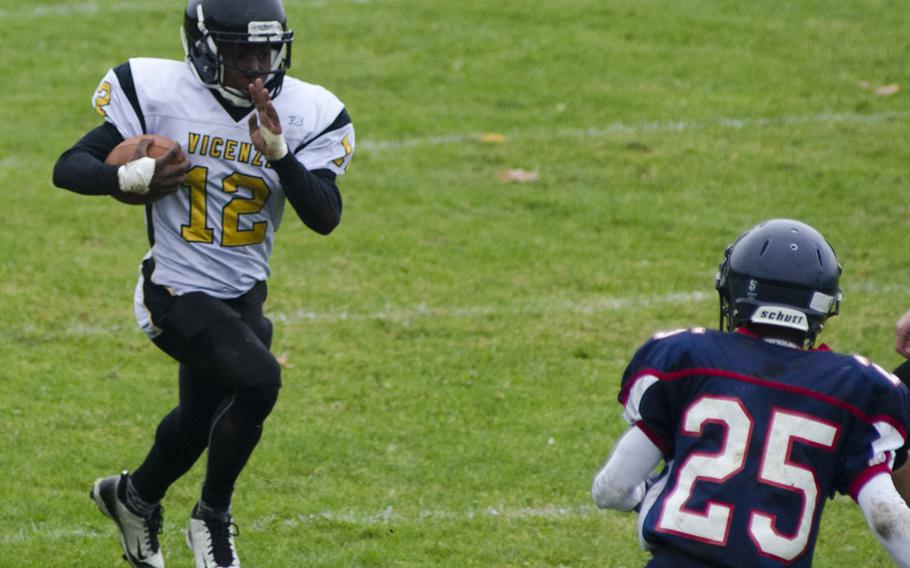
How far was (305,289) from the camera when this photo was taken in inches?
308

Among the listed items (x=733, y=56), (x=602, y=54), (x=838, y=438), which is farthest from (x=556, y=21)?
(x=838, y=438)

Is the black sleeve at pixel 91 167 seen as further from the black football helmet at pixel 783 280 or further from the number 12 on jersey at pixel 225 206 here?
the black football helmet at pixel 783 280

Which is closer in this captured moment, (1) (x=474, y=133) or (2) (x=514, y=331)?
(2) (x=514, y=331)

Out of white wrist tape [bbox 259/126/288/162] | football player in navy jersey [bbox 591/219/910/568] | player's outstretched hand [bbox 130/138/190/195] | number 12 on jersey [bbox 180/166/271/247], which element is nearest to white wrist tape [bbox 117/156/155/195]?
player's outstretched hand [bbox 130/138/190/195]

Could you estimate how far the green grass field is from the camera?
561 cm

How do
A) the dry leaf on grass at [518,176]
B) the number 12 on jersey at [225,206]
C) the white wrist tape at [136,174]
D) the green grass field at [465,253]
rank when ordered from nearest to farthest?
1. the white wrist tape at [136,174]
2. the number 12 on jersey at [225,206]
3. the green grass field at [465,253]
4. the dry leaf on grass at [518,176]

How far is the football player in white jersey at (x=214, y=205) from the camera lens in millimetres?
4719

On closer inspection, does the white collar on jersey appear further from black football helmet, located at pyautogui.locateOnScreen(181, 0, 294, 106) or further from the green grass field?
black football helmet, located at pyautogui.locateOnScreen(181, 0, 294, 106)

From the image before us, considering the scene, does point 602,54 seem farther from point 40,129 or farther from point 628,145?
point 40,129

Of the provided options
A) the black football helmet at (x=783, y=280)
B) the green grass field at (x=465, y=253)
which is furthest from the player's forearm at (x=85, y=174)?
the black football helmet at (x=783, y=280)

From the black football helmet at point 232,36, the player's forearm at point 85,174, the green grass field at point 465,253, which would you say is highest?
the black football helmet at point 232,36

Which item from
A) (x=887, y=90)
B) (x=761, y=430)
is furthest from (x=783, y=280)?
(x=887, y=90)

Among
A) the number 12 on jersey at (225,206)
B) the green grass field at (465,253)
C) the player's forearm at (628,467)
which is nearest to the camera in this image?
the player's forearm at (628,467)

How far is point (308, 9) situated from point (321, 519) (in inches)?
285
